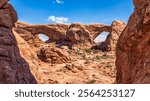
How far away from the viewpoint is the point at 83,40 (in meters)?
49.6

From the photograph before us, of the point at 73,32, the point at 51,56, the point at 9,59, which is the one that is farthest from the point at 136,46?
the point at 73,32

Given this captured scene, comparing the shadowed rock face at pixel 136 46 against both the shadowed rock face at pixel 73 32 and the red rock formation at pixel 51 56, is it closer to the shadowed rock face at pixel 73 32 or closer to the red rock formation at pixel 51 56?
the red rock formation at pixel 51 56

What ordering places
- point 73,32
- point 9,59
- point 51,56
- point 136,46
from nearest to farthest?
point 136,46
point 9,59
point 51,56
point 73,32

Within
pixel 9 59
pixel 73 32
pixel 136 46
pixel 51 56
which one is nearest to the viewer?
pixel 136 46

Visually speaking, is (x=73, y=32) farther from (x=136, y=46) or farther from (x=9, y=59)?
(x=136, y=46)

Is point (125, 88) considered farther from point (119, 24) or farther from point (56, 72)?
point (119, 24)

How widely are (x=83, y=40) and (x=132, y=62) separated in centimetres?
3821

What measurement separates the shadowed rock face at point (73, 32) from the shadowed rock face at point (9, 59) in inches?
1153

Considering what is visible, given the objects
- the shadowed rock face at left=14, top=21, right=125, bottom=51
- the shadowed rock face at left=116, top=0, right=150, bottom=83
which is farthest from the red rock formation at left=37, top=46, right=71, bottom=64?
the shadowed rock face at left=116, top=0, right=150, bottom=83

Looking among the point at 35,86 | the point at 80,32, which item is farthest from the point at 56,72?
the point at 80,32

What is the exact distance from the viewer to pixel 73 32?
48.8 meters

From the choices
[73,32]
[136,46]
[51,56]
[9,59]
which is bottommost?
[51,56]

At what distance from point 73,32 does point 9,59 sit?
35.6m

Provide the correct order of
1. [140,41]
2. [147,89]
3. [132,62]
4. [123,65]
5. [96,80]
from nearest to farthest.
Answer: [147,89] < [140,41] < [132,62] < [123,65] < [96,80]
